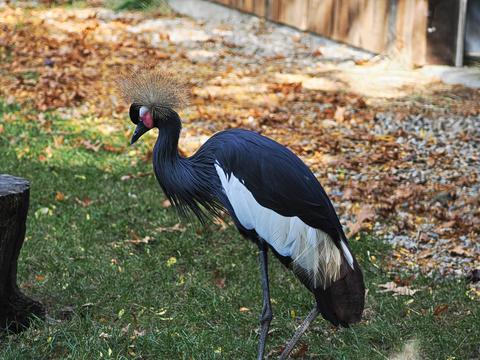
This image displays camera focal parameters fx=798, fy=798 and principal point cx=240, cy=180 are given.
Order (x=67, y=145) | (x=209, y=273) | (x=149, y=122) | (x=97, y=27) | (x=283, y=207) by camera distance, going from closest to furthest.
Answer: (x=283, y=207), (x=149, y=122), (x=209, y=273), (x=67, y=145), (x=97, y=27)

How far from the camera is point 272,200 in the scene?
3865mm

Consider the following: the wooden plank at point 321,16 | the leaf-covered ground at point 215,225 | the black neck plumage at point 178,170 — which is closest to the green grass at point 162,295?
the leaf-covered ground at point 215,225

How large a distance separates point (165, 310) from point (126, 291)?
0.33 meters

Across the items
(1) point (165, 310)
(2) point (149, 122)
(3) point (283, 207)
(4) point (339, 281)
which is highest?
(2) point (149, 122)

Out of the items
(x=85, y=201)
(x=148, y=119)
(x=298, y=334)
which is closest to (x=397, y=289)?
(x=298, y=334)

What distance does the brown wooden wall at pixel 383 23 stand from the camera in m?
9.26

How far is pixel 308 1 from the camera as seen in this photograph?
11.2 metres

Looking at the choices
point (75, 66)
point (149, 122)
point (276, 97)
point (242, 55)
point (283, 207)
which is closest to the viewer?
point (283, 207)

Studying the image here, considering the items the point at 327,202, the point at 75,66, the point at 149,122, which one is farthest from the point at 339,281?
the point at 75,66

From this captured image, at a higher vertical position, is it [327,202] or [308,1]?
[308,1]

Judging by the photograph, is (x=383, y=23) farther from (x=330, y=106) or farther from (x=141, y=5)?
(x=141, y=5)

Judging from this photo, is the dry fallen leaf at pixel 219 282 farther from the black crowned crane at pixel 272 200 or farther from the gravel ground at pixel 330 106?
the gravel ground at pixel 330 106

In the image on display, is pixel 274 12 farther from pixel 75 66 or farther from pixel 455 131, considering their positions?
pixel 455 131

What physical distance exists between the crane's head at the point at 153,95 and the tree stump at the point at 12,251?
2.65 ft
